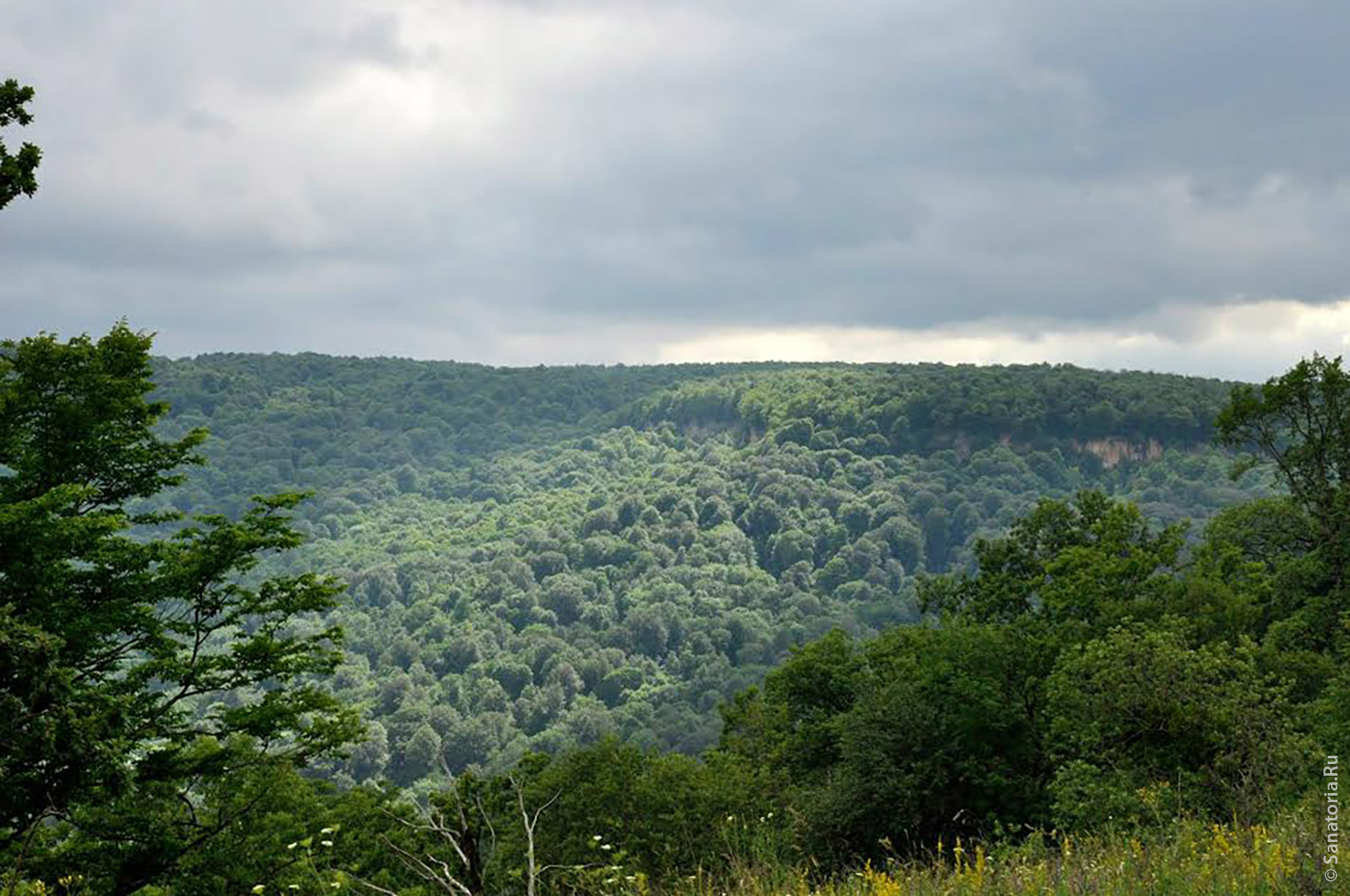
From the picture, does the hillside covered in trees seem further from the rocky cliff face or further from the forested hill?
the rocky cliff face

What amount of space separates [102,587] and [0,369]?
13.7ft

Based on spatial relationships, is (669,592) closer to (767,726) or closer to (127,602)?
(767,726)

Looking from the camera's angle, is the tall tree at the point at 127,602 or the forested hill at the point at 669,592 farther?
the forested hill at the point at 669,592

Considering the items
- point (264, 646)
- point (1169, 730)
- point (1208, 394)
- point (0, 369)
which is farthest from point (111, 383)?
point (1208, 394)

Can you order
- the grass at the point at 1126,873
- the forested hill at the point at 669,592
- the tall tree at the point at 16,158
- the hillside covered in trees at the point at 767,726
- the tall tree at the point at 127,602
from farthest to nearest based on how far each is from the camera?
the forested hill at the point at 669,592 → the tall tree at the point at 127,602 → the tall tree at the point at 16,158 → the hillside covered in trees at the point at 767,726 → the grass at the point at 1126,873

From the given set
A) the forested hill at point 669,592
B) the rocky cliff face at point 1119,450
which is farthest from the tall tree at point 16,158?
the rocky cliff face at point 1119,450

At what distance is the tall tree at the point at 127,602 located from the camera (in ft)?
50.3

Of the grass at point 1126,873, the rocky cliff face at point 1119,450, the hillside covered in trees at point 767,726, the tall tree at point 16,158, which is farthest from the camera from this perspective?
the rocky cliff face at point 1119,450

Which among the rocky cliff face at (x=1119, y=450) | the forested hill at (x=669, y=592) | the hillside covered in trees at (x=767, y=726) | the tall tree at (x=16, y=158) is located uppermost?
the tall tree at (x=16, y=158)

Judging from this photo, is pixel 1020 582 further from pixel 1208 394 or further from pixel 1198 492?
pixel 1208 394

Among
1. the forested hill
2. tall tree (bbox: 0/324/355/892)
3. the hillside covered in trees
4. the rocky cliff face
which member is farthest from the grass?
the rocky cliff face

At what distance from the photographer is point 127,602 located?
17516 mm

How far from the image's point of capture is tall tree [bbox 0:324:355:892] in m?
15.3

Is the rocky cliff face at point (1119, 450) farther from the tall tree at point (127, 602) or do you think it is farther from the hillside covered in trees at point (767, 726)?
the tall tree at point (127, 602)
